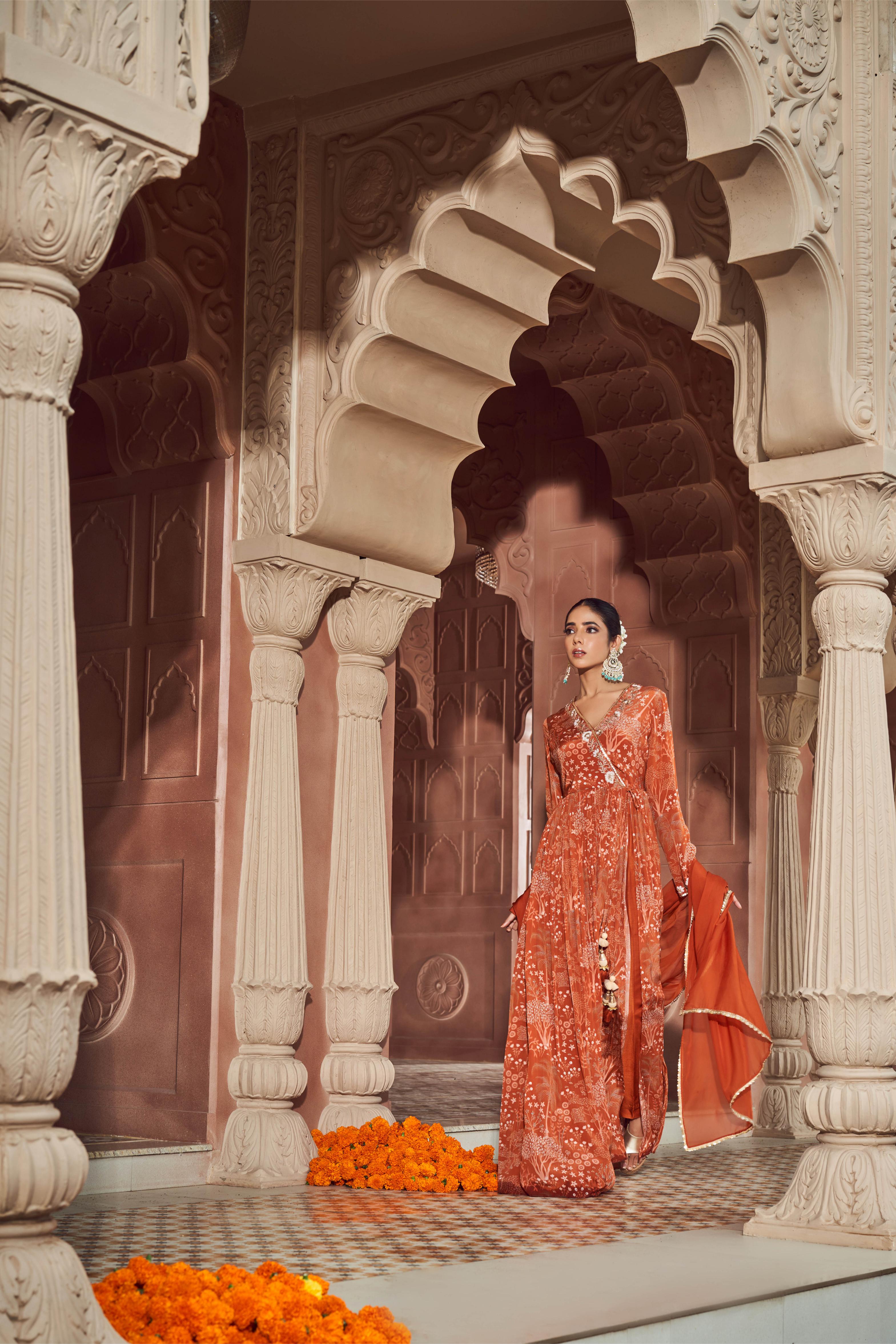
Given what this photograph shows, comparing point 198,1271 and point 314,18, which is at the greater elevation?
point 314,18

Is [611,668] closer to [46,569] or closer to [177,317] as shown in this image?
[177,317]

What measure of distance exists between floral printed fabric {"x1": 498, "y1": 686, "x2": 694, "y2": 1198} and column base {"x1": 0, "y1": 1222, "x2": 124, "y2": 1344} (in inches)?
108

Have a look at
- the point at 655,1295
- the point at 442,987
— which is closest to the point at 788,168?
the point at 655,1295

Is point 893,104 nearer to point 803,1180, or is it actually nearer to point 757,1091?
point 803,1180

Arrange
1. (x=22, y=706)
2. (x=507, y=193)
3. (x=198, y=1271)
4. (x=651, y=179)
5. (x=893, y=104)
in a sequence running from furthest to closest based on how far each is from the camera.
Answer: (x=507, y=193) < (x=651, y=179) < (x=893, y=104) < (x=198, y=1271) < (x=22, y=706)

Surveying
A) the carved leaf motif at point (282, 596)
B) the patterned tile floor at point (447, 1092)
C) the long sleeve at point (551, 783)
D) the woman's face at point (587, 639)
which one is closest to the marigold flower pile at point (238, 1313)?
the long sleeve at point (551, 783)

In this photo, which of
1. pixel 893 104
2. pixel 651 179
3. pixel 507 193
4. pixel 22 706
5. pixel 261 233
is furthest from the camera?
pixel 261 233

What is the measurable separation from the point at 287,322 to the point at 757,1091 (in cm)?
434

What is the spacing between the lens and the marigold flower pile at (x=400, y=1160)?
5223 mm

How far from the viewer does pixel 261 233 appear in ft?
19.8

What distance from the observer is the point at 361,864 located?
233 inches

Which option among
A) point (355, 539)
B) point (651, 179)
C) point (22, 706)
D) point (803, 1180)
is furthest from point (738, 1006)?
point (22, 706)

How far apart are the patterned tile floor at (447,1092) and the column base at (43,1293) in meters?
3.77

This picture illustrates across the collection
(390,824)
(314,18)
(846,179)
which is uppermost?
(314,18)
